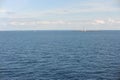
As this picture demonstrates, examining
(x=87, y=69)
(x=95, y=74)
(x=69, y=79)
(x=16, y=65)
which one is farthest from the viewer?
(x=16, y=65)

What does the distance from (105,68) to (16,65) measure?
9723 millimetres

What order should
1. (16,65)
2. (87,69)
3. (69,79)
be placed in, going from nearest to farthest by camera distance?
(69,79), (87,69), (16,65)

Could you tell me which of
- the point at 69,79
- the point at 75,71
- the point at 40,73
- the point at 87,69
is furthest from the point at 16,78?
the point at 87,69

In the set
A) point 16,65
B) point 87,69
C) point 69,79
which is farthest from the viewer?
point 16,65

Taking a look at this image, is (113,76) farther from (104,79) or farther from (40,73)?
(40,73)

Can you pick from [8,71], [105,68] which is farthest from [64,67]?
[8,71]

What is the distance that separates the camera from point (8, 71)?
978 inches

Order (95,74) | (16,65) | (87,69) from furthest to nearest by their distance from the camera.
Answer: (16,65)
(87,69)
(95,74)

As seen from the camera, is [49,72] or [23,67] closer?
[49,72]

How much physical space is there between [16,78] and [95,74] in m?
7.37

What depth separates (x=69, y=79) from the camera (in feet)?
69.8

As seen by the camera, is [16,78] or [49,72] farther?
[49,72]

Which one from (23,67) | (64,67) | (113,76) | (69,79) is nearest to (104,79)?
(113,76)

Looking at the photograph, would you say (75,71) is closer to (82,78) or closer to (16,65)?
(82,78)
